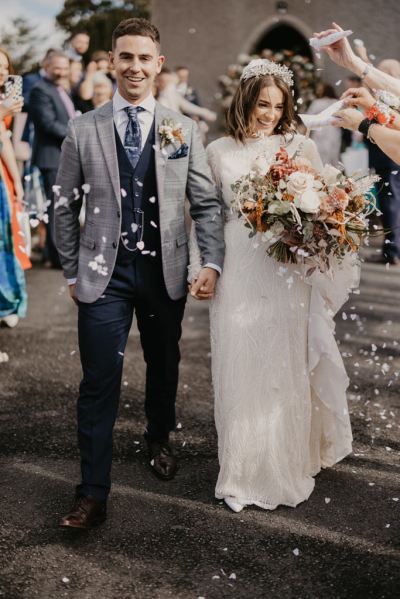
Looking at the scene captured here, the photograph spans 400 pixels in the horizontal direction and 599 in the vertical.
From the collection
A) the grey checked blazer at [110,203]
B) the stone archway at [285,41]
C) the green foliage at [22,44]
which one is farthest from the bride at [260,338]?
the green foliage at [22,44]

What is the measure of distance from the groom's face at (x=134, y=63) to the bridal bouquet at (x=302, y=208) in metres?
0.64

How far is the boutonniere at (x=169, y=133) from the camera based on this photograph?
3.88 m

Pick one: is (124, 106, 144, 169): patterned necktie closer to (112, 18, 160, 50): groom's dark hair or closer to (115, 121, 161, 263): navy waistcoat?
(115, 121, 161, 263): navy waistcoat

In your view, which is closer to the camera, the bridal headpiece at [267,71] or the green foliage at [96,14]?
the bridal headpiece at [267,71]

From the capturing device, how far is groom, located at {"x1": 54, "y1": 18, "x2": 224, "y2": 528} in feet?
12.6

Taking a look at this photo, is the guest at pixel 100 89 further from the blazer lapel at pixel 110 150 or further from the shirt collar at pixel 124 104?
the blazer lapel at pixel 110 150

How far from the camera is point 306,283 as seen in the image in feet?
13.8

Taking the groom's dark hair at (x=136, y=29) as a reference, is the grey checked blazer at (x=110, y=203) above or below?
below

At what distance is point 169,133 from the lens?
12.7ft

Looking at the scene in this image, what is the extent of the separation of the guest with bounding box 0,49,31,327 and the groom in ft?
9.56

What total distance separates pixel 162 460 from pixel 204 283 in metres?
1.09

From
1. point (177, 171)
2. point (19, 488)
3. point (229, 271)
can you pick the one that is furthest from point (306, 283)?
point (19, 488)

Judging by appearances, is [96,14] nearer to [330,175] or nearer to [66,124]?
[66,124]

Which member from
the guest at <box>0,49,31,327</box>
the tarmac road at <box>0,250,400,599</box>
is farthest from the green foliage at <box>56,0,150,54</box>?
the tarmac road at <box>0,250,400,599</box>
